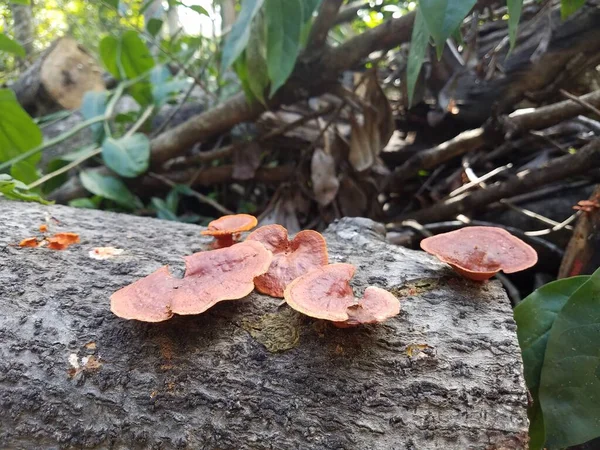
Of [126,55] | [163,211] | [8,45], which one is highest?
[8,45]

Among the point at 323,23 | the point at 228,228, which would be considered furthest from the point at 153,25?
the point at 228,228

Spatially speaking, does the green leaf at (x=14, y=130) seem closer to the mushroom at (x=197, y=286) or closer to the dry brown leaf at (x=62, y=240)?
the dry brown leaf at (x=62, y=240)

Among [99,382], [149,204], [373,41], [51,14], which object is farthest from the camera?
[51,14]

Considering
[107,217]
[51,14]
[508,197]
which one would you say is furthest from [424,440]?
[51,14]

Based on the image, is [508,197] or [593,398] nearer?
[593,398]

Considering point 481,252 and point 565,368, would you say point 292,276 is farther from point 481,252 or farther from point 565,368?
point 565,368

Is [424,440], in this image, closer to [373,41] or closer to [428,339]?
[428,339]
